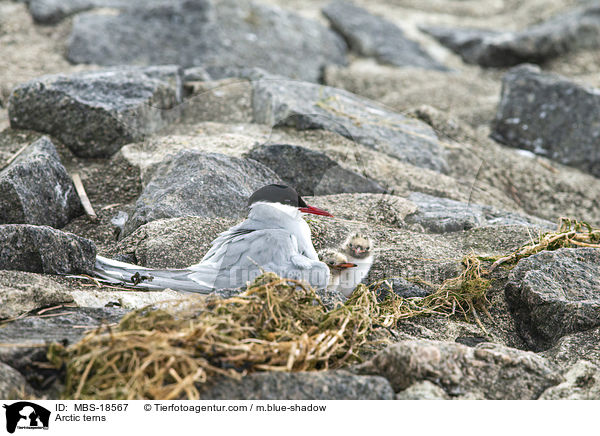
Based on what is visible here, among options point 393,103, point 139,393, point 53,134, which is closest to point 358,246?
point 139,393

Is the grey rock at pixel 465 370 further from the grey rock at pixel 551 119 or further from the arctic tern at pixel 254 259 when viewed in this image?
the grey rock at pixel 551 119

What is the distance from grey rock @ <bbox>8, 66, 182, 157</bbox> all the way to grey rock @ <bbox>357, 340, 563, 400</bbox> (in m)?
2.82

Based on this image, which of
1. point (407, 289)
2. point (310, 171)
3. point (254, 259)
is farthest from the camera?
point (310, 171)

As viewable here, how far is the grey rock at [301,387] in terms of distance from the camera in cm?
188

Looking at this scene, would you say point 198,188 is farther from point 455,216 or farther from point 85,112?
point 455,216

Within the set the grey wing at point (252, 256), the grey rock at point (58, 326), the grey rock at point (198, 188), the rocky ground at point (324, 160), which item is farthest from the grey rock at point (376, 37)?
the grey rock at point (58, 326)

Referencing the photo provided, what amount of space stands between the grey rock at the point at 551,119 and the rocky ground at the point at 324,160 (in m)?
0.02

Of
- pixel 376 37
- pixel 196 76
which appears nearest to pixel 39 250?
pixel 196 76

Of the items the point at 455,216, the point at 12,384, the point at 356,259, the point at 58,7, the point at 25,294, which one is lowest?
the point at 58,7

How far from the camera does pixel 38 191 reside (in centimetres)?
334

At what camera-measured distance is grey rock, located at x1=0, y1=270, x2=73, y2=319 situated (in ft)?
7.45

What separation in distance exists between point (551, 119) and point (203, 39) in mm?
3410

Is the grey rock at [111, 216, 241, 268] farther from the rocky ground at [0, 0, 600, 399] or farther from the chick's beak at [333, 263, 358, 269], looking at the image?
the chick's beak at [333, 263, 358, 269]
